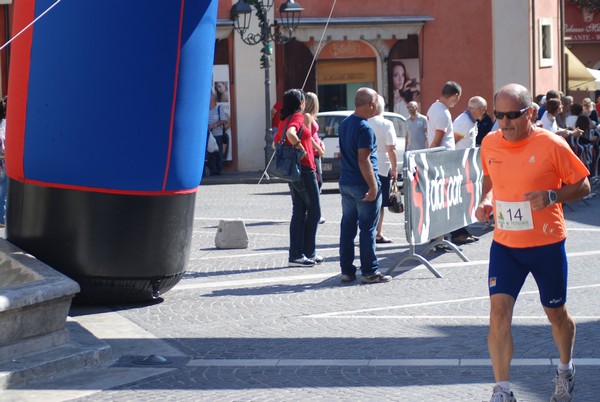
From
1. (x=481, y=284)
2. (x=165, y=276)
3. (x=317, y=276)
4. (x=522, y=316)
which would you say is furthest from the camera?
(x=317, y=276)

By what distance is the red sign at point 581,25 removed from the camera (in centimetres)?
4662

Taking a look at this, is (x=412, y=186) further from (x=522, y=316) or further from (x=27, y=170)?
(x=27, y=170)

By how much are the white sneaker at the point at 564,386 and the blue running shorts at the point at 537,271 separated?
387 mm

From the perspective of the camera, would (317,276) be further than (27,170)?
Yes

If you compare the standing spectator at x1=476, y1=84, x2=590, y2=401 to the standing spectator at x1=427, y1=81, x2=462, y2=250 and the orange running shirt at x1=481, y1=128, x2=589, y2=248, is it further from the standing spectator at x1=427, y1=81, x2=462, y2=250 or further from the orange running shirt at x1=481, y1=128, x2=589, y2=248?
the standing spectator at x1=427, y1=81, x2=462, y2=250

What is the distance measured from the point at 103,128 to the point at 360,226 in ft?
8.95

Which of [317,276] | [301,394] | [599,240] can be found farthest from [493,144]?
[599,240]

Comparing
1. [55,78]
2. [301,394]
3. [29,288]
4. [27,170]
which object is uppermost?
[55,78]

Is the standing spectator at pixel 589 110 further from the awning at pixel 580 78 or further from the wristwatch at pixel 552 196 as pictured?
the wristwatch at pixel 552 196

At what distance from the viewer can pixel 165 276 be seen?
999 cm

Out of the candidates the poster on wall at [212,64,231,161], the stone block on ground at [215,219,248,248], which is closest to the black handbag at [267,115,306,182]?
the stone block on ground at [215,219,248,248]

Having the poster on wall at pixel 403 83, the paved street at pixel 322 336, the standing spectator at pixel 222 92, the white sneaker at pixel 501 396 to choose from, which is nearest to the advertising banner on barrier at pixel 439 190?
the paved street at pixel 322 336

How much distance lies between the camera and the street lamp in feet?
91.7

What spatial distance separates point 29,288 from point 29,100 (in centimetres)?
242
